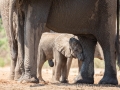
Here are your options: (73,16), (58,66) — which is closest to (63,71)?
(58,66)

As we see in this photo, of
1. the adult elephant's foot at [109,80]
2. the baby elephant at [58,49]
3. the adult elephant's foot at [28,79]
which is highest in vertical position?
the baby elephant at [58,49]

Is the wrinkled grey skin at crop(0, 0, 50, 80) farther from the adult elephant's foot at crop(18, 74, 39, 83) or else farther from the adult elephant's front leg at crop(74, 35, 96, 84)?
the adult elephant's front leg at crop(74, 35, 96, 84)

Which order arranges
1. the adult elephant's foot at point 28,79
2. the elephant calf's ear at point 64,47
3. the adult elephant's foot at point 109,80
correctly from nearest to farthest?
the adult elephant's foot at point 28,79
the adult elephant's foot at point 109,80
the elephant calf's ear at point 64,47

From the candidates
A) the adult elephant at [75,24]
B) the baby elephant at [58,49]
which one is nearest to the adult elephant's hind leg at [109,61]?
the adult elephant at [75,24]

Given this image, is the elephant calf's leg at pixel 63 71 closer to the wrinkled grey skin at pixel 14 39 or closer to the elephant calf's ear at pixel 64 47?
the elephant calf's ear at pixel 64 47

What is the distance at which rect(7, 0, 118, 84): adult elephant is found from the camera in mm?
7465

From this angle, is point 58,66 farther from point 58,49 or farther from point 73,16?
point 73,16

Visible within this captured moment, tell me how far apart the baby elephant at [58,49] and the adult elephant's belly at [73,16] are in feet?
1.90

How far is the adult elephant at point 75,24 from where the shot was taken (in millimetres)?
7465

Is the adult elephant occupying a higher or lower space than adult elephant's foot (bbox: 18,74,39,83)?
higher

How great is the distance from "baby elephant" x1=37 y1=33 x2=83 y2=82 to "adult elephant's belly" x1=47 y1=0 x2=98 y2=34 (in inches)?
22.7

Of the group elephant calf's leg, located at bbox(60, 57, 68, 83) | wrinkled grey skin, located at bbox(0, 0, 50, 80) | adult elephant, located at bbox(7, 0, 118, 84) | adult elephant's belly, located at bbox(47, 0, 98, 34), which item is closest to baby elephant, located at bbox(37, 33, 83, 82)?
elephant calf's leg, located at bbox(60, 57, 68, 83)

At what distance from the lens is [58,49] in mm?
10359

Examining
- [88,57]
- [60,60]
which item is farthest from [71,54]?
[88,57]
